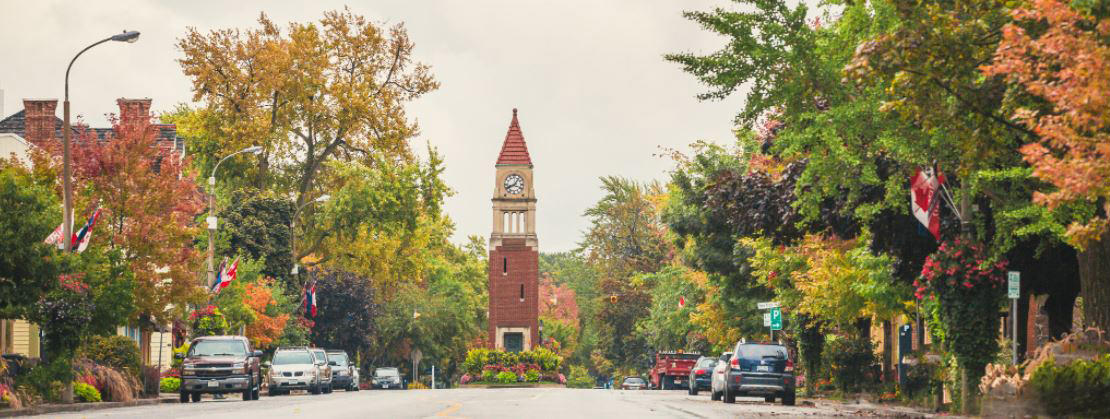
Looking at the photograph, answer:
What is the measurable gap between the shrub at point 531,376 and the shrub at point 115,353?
5001 centimetres

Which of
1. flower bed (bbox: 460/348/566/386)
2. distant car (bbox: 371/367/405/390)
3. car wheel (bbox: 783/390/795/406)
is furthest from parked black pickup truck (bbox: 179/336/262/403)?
flower bed (bbox: 460/348/566/386)

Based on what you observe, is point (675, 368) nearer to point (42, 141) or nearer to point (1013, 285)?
point (42, 141)

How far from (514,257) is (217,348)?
66.9 m

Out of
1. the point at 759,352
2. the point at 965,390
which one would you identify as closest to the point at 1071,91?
the point at 965,390

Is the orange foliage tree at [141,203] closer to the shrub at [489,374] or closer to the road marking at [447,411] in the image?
the road marking at [447,411]

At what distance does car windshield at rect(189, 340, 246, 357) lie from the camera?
37.8 m

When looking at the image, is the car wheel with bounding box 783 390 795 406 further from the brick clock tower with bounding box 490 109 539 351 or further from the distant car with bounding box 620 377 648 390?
the brick clock tower with bounding box 490 109 539 351

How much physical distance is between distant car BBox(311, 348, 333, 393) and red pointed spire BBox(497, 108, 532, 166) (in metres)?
55.3

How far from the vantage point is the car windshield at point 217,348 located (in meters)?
37.8

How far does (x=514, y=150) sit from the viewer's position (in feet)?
347

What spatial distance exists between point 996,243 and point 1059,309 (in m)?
6.57

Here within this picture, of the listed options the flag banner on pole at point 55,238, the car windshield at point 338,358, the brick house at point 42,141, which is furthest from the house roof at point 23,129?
the flag banner on pole at point 55,238

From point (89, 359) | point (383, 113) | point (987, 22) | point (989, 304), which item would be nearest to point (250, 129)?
point (383, 113)

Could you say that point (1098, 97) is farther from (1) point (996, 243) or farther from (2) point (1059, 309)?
(2) point (1059, 309)
